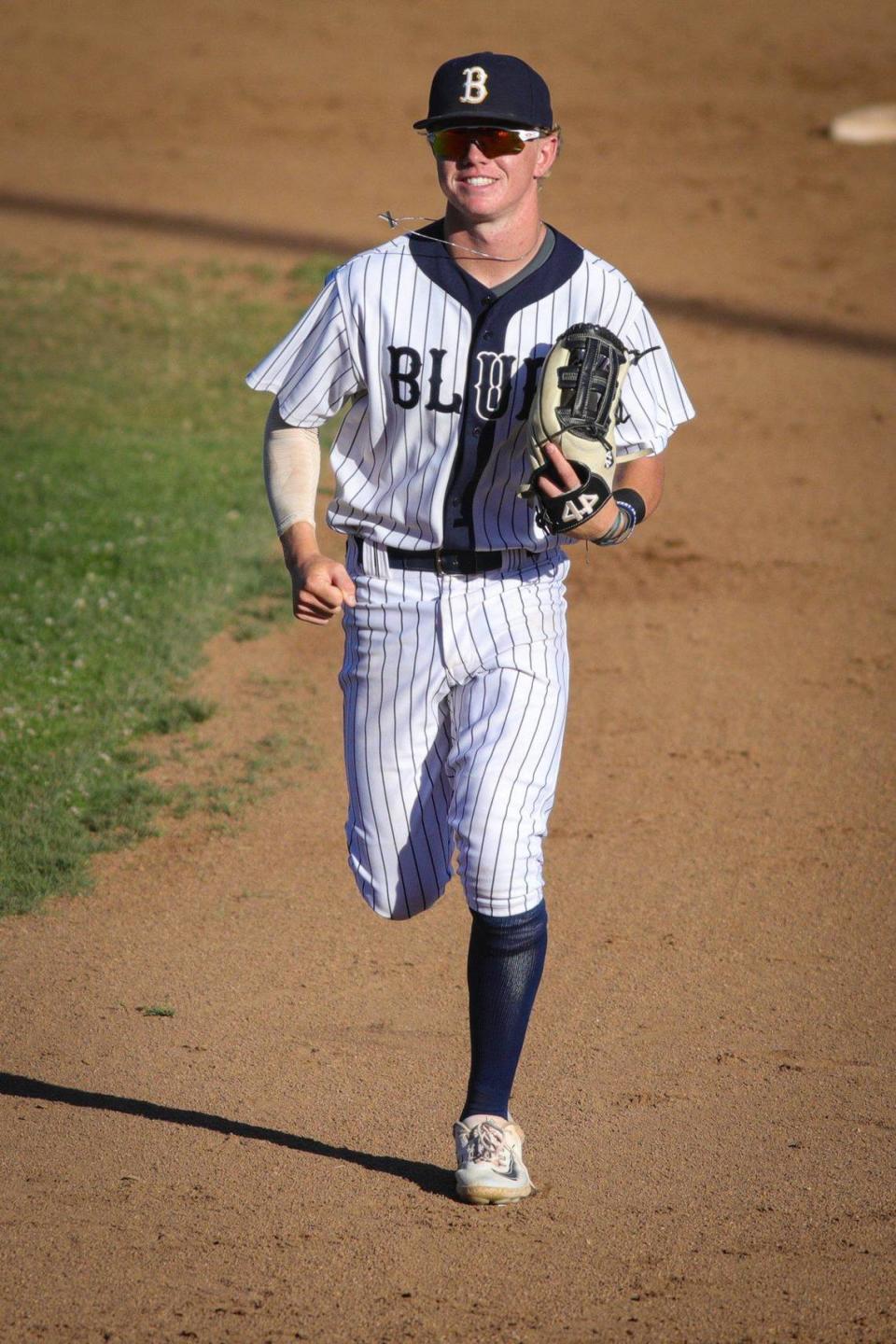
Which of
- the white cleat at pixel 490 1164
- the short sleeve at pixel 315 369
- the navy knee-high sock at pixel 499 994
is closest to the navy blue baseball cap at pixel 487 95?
the short sleeve at pixel 315 369

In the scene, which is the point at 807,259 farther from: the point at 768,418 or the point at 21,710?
the point at 21,710

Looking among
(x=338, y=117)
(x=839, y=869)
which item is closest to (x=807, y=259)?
(x=338, y=117)

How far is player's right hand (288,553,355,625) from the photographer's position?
2916mm

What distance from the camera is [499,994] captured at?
3.12 m

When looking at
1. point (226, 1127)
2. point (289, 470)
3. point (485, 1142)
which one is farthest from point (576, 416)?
point (226, 1127)

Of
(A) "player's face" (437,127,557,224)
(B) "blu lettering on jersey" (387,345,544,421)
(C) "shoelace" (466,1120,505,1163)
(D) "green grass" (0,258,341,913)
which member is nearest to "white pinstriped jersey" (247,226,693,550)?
(B) "blu lettering on jersey" (387,345,544,421)

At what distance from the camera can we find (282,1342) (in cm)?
274

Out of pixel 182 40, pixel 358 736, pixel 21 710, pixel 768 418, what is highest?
pixel 182 40

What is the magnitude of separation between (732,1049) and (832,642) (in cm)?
313

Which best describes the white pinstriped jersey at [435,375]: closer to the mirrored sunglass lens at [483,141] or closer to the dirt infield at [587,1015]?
the mirrored sunglass lens at [483,141]

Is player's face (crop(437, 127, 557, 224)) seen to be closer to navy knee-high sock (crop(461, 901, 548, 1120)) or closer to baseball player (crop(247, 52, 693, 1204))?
baseball player (crop(247, 52, 693, 1204))

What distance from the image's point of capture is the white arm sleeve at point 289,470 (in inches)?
125

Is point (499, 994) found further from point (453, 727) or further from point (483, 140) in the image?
point (483, 140)

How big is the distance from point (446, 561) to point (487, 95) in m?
0.87
